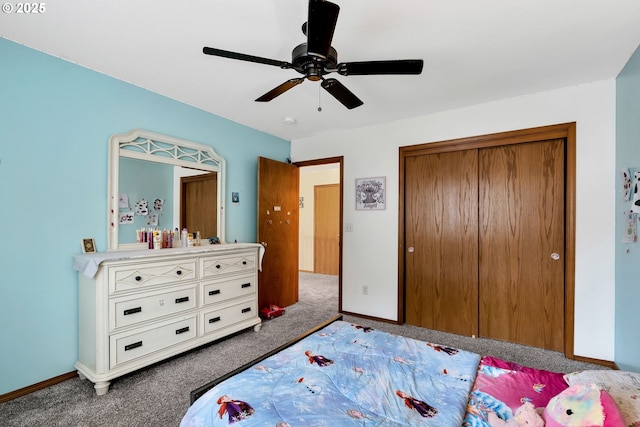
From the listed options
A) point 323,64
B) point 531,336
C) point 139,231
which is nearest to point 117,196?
point 139,231

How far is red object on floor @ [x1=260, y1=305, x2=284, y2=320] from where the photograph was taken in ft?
12.2

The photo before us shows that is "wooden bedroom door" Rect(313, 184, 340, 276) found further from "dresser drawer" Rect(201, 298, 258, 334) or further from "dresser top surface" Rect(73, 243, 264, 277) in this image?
"dresser top surface" Rect(73, 243, 264, 277)

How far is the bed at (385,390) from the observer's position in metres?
1.12

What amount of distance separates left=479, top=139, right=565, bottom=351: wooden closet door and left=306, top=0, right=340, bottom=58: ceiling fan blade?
8.09ft

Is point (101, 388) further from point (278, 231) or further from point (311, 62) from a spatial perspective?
point (311, 62)

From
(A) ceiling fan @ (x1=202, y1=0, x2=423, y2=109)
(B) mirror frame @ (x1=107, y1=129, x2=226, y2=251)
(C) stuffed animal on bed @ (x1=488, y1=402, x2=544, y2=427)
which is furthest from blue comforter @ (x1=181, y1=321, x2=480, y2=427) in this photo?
(B) mirror frame @ (x1=107, y1=129, x2=226, y2=251)

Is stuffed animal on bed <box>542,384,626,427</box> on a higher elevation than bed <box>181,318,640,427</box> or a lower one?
higher

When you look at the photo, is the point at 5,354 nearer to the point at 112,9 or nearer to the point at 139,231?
the point at 139,231

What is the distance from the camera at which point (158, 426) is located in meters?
1.78

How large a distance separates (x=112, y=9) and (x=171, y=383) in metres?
2.56

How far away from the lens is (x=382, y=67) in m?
1.72

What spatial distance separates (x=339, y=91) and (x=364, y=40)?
1.33 feet

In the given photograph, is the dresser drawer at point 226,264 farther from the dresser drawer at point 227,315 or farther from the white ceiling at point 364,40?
the white ceiling at point 364,40

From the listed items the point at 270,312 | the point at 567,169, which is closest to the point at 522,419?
the point at 567,169
